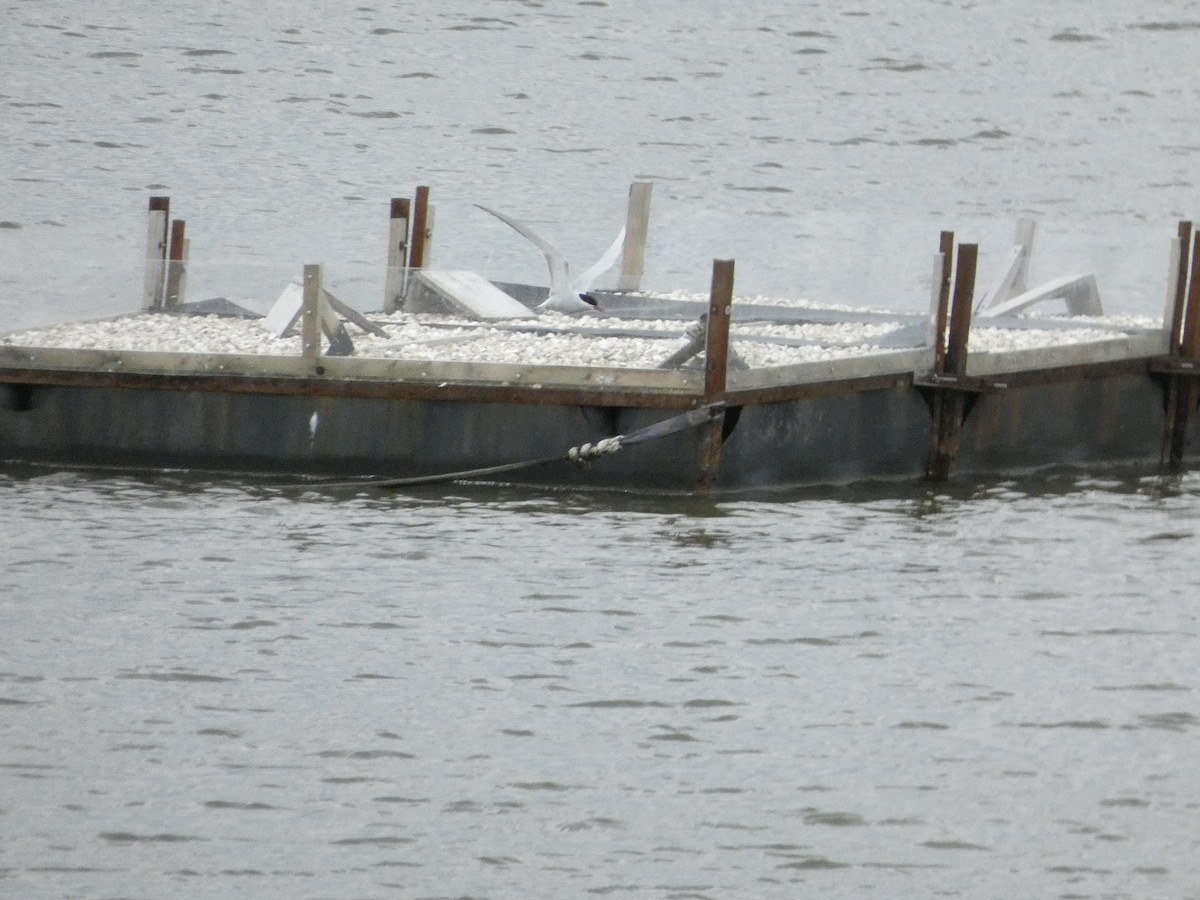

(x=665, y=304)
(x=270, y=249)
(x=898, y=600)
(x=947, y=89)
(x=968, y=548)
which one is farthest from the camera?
(x=947, y=89)

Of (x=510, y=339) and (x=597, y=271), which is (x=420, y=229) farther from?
(x=510, y=339)

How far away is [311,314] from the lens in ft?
51.2

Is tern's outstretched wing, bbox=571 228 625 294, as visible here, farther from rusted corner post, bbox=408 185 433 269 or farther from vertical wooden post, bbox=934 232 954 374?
vertical wooden post, bbox=934 232 954 374

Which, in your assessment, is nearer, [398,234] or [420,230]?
[398,234]

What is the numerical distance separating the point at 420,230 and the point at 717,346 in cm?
785

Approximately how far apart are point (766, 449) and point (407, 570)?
3555 millimetres

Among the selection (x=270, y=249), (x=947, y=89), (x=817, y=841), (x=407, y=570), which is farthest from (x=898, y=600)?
(x=947, y=89)

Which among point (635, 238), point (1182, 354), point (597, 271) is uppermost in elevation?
point (635, 238)

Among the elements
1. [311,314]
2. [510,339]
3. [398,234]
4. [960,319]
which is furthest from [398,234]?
[960,319]

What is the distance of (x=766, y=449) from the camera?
15789mm

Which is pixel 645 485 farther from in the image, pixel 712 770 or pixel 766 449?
pixel 712 770

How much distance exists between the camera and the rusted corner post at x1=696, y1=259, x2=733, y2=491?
15.1 meters

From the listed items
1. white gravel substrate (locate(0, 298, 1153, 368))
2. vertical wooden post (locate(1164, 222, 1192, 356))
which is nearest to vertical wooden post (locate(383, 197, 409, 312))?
white gravel substrate (locate(0, 298, 1153, 368))

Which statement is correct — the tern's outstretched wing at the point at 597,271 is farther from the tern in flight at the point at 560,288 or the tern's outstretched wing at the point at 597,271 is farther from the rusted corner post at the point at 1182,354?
the rusted corner post at the point at 1182,354
